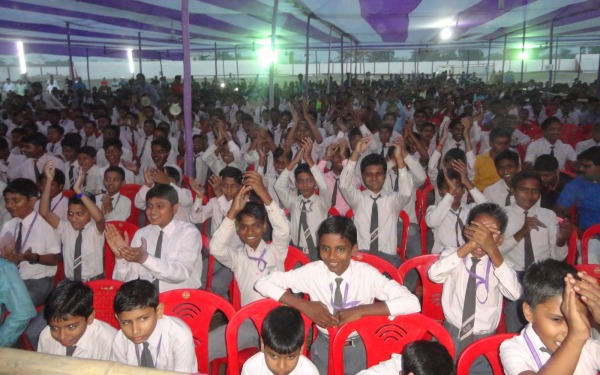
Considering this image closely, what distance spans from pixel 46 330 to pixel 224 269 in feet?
5.18

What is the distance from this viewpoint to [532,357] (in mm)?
1964

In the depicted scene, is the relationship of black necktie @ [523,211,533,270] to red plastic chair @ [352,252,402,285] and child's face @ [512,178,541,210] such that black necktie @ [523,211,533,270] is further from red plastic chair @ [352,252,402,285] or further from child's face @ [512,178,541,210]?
red plastic chair @ [352,252,402,285]

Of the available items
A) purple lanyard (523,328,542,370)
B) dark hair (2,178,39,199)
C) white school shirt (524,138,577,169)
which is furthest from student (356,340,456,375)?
white school shirt (524,138,577,169)

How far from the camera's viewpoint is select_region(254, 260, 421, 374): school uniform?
2.61 meters

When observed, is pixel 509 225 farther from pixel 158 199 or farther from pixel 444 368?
pixel 158 199

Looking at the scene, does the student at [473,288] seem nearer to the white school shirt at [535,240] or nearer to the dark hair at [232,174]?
the white school shirt at [535,240]

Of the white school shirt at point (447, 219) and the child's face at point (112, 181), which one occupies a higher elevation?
the child's face at point (112, 181)

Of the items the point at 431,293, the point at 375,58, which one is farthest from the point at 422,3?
the point at 375,58

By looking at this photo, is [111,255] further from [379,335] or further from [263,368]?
[379,335]

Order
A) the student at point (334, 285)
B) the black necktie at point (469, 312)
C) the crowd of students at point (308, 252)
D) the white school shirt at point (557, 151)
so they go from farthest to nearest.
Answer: the white school shirt at point (557, 151)
the black necktie at point (469, 312)
the student at point (334, 285)
the crowd of students at point (308, 252)

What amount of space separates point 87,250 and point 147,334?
153 centimetres

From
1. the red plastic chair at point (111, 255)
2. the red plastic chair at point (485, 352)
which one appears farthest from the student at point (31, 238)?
the red plastic chair at point (485, 352)

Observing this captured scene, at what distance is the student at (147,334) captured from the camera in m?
2.30

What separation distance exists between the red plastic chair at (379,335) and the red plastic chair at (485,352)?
0.23 metres
